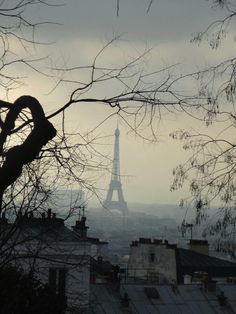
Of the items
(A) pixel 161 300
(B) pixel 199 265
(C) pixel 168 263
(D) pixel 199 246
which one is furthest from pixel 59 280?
(D) pixel 199 246

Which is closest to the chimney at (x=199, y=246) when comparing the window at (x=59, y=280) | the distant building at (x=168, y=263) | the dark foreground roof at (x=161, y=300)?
the distant building at (x=168, y=263)

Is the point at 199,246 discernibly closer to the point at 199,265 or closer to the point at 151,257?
the point at 199,265

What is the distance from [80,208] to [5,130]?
9.91 feet

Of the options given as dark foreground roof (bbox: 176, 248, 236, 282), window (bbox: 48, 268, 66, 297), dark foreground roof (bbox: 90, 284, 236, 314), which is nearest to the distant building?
dark foreground roof (bbox: 176, 248, 236, 282)

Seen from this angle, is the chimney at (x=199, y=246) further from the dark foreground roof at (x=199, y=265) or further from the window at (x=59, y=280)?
the window at (x=59, y=280)

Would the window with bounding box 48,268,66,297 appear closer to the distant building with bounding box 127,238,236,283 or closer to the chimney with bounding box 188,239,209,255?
the distant building with bounding box 127,238,236,283

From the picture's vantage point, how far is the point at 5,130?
6.39 m

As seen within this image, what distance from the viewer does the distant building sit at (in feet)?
121

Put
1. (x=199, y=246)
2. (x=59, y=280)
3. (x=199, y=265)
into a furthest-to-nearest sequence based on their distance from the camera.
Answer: (x=199, y=246) < (x=199, y=265) < (x=59, y=280)

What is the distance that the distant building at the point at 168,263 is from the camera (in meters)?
37.0

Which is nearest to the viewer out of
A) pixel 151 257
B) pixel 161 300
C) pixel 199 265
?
pixel 161 300

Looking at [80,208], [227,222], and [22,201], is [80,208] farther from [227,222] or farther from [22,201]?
[227,222]

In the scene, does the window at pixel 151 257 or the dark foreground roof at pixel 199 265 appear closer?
the dark foreground roof at pixel 199 265

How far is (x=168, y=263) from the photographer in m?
37.4
